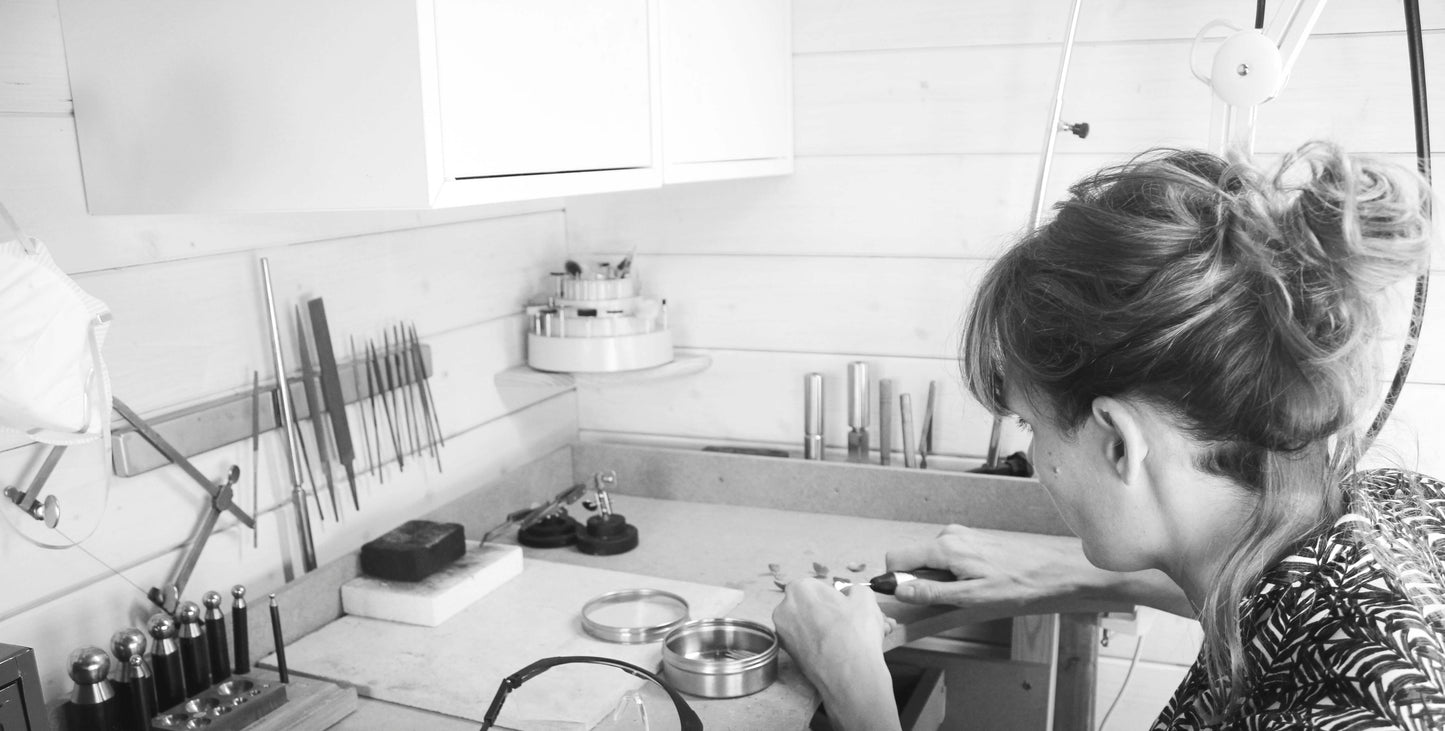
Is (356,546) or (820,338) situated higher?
(820,338)

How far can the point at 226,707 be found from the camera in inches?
47.5

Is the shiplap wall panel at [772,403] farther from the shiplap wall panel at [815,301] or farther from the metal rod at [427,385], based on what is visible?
the metal rod at [427,385]

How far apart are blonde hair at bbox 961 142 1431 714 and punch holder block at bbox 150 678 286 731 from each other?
876mm

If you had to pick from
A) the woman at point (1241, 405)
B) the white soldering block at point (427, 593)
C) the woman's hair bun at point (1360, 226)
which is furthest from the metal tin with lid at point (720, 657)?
the woman's hair bun at point (1360, 226)

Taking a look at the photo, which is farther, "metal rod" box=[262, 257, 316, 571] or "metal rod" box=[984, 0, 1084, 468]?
"metal rod" box=[984, 0, 1084, 468]

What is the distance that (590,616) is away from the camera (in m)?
1.52

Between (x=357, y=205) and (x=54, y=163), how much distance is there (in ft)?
1.23

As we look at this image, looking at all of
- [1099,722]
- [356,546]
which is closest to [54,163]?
[356,546]

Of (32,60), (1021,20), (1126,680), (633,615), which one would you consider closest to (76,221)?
(32,60)

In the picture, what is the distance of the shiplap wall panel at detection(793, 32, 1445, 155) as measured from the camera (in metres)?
1.76

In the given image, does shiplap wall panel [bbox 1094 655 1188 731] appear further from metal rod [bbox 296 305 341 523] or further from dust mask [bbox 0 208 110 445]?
dust mask [bbox 0 208 110 445]

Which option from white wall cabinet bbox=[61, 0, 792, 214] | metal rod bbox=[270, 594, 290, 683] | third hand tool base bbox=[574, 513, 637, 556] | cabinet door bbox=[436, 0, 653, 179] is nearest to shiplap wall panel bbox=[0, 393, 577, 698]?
metal rod bbox=[270, 594, 290, 683]

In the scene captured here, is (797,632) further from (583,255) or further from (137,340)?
(583,255)

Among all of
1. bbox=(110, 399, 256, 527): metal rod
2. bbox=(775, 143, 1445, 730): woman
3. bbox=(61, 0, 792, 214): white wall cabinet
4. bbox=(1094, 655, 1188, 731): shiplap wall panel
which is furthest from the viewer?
bbox=(1094, 655, 1188, 731): shiplap wall panel
